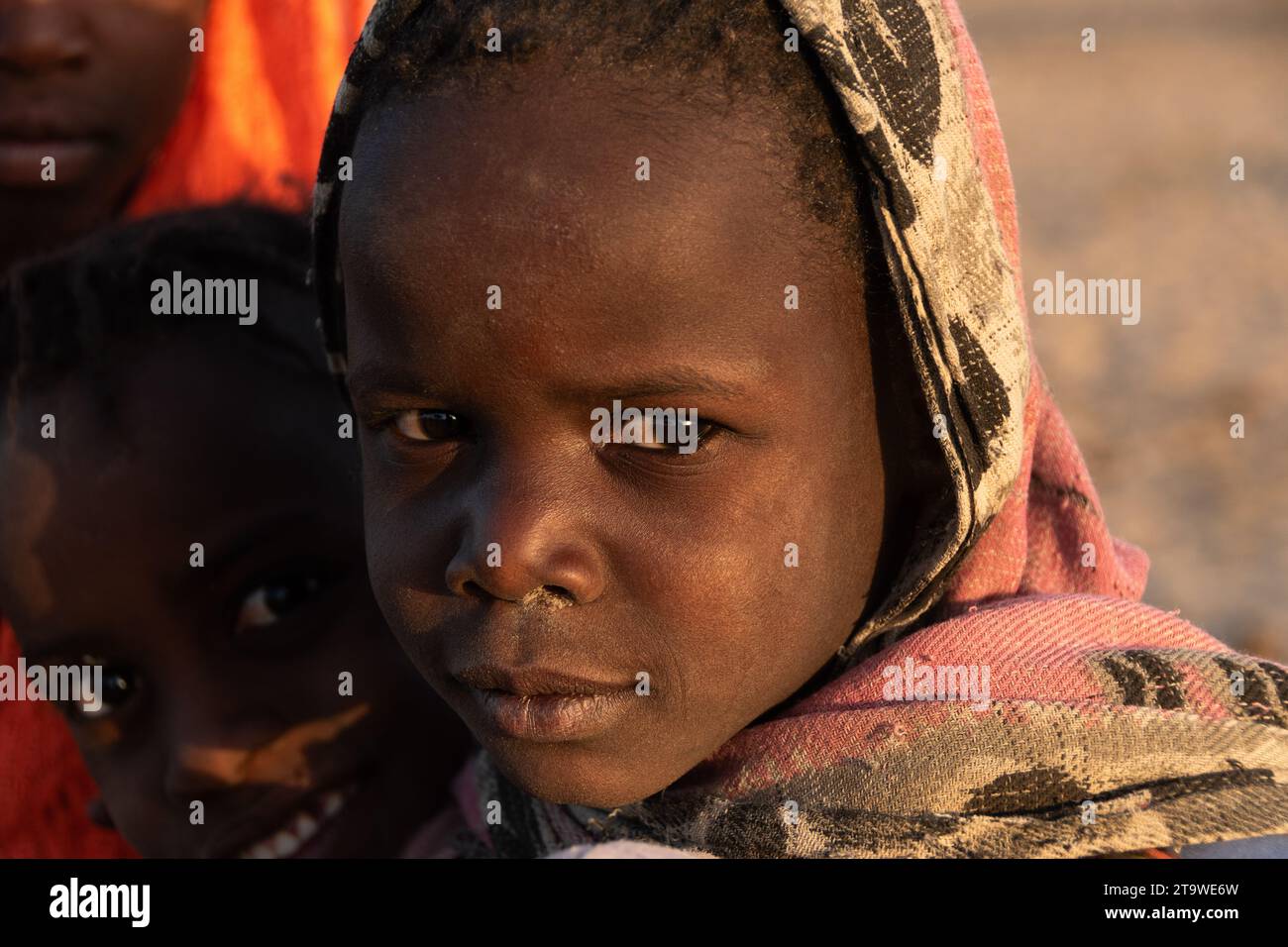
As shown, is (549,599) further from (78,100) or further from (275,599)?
(78,100)

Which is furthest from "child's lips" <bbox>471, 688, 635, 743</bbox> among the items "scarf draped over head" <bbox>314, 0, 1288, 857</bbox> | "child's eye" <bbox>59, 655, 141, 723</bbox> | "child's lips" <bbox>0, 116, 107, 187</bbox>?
"child's lips" <bbox>0, 116, 107, 187</bbox>

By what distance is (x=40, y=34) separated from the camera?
8.46 ft

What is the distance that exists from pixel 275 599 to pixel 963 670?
109cm

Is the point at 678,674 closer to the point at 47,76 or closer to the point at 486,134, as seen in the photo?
the point at 486,134

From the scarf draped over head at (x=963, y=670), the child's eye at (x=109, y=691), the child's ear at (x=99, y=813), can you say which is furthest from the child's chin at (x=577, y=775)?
the child's ear at (x=99, y=813)

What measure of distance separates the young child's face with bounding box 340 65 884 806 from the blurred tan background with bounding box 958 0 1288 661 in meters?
3.39

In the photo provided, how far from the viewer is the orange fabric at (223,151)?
8.96ft

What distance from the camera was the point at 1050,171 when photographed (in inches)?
393

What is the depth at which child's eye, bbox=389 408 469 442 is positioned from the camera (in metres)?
1.68

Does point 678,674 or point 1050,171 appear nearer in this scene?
point 678,674

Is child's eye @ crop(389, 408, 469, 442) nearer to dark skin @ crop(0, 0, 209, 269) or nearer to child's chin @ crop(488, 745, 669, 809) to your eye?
child's chin @ crop(488, 745, 669, 809)

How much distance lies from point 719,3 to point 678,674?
0.74m
